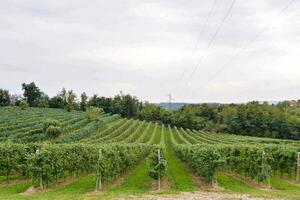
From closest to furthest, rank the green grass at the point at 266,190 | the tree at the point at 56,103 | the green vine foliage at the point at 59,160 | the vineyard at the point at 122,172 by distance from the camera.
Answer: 1. the green grass at the point at 266,190
2. the vineyard at the point at 122,172
3. the green vine foliage at the point at 59,160
4. the tree at the point at 56,103

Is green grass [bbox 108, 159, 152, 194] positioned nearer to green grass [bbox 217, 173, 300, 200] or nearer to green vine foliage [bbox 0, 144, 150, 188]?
green vine foliage [bbox 0, 144, 150, 188]

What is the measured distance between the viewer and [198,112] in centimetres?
13938

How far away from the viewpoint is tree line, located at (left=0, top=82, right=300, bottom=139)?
12162 centimetres

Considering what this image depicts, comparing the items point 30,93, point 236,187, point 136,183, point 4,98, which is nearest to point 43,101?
point 30,93

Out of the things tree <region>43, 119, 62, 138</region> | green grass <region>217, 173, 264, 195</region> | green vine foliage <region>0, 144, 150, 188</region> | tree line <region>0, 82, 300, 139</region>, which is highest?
tree line <region>0, 82, 300, 139</region>

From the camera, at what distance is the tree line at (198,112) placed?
12162 centimetres

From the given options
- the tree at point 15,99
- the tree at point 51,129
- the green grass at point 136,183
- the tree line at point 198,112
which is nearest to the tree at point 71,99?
the tree line at point 198,112

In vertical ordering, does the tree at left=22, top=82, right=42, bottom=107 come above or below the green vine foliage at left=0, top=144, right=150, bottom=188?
above

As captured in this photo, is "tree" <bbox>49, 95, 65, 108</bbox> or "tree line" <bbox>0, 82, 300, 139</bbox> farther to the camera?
"tree" <bbox>49, 95, 65, 108</bbox>

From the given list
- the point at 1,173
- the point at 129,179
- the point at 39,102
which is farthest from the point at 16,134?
the point at 39,102

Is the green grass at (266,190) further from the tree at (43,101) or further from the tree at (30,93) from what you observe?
the tree at (30,93)

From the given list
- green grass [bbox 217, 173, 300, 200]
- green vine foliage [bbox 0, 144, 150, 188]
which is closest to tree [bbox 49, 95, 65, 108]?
green vine foliage [bbox 0, 144, 150, 188]

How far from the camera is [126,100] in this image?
154 metres

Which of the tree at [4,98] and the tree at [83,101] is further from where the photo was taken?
the tree at [83,101]
